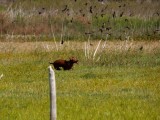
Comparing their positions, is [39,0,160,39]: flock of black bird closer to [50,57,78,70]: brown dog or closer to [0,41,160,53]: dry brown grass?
[0,41,160,53]: dry brown grass

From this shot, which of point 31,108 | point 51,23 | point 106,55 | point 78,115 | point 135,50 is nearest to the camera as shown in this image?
point 78,115

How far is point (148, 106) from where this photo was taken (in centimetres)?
1125

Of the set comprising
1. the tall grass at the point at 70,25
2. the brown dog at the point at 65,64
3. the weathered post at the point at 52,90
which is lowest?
the tall grass at the point at 70,25

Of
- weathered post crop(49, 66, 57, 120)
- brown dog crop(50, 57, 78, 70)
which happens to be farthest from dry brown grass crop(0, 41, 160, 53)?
weathered post crop(49, 66, 57, 120)

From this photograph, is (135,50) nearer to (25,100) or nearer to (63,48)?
(63,48)

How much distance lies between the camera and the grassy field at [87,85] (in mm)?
10672

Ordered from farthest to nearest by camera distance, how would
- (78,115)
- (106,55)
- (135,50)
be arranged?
(135,50) → (106,55) → (78,115)

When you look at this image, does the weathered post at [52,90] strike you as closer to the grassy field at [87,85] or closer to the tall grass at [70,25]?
the grassy field at [87,85]

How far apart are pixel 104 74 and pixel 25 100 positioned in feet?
15.0

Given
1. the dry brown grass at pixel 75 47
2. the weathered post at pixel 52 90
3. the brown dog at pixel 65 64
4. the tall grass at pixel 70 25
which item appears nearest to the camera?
the weathered post at pixel 52 90

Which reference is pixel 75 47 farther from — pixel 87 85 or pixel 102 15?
pixel 87 85

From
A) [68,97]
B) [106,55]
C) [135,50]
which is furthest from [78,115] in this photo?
[135,50]

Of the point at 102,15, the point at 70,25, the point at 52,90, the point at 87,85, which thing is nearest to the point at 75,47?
the point at 102,15

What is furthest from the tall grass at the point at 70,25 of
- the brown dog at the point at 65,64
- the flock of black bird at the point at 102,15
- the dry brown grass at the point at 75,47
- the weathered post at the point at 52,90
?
the weathered post at the point at 52,90
